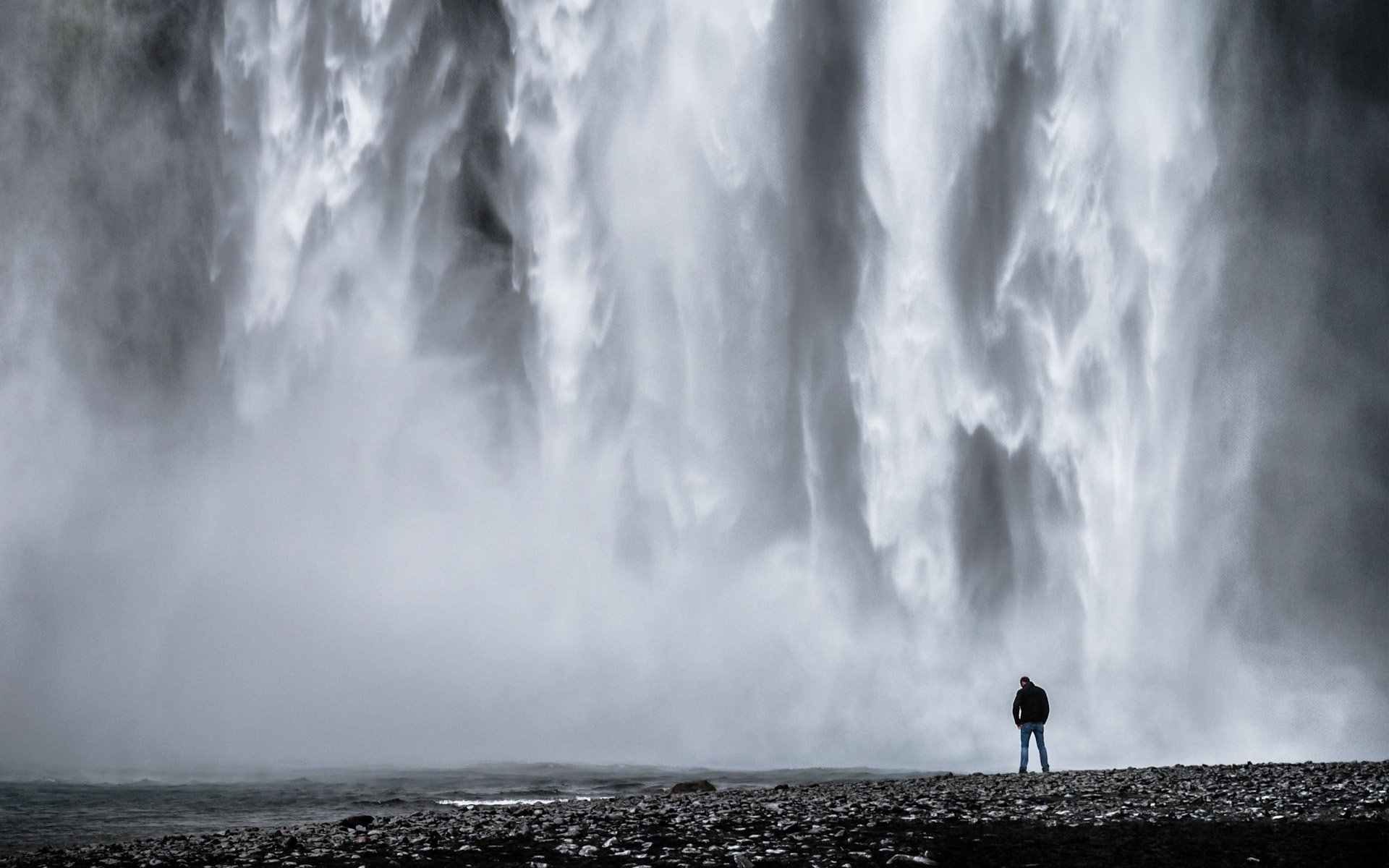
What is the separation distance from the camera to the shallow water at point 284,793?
1502 cm

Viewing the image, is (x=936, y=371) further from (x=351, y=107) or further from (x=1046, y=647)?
(x=351, y=107)

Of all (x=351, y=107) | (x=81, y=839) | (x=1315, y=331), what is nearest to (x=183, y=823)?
(x=81, y=839)

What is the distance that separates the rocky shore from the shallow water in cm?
231

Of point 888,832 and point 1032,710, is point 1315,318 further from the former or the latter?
point 888,832

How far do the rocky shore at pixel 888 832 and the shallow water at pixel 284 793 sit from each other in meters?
2.31

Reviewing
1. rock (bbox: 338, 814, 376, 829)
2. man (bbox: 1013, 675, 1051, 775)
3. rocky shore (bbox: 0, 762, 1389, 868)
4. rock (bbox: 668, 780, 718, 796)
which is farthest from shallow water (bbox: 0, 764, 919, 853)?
man (bbox: 1013, 675, 1051, 775)

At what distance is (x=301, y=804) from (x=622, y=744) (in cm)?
950

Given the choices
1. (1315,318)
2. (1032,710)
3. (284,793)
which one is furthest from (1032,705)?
(1315,318)

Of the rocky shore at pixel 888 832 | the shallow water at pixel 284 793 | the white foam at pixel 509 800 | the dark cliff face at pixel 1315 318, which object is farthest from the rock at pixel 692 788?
the dark cliff face at pixel 1315 318

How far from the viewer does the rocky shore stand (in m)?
9.90

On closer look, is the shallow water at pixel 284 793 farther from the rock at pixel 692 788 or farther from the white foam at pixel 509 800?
the rock at pixel 692 788

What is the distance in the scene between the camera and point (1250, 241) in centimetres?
3462

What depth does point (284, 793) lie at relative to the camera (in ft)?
61.6

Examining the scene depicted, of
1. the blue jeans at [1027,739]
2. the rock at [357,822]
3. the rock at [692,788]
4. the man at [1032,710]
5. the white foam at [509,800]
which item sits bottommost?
the rock at [357,822]
